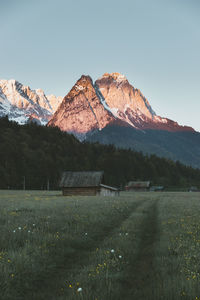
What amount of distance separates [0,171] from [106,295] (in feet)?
343

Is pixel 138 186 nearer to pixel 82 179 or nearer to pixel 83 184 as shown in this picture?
pixel 82 179

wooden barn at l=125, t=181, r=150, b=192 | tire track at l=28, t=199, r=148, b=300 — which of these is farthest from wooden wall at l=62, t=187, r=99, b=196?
wooden barn at l=125, t=181, r=150, b=192

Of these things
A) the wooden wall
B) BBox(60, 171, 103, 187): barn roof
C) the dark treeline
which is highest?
the dark treeline

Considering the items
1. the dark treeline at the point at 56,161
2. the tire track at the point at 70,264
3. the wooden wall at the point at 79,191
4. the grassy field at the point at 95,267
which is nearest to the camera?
the grassy field at the point at 95,267

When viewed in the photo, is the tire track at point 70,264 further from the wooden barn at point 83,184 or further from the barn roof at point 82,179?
the wooden barn at point 83,184

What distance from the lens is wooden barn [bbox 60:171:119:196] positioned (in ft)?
226

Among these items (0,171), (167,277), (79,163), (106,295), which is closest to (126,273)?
(167,277)

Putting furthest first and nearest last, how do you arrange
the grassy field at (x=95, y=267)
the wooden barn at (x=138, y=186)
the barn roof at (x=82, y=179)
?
the wooden barn at (x=138, y=186) < the barn roof at (x=82, y=179) < the grassy field at (x=95, y=267)

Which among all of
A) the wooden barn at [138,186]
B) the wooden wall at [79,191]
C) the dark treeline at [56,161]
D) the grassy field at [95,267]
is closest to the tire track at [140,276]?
the grassy field at [95,267]

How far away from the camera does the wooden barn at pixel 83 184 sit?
226 feet

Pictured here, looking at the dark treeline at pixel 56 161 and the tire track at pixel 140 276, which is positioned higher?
the dark treeline at pixel 56 161

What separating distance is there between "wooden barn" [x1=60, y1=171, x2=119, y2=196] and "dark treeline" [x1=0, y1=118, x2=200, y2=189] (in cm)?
4336

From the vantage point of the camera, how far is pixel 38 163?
117250mm

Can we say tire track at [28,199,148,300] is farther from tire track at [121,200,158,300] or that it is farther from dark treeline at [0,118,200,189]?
dark treeline at [0,118,200,189]
